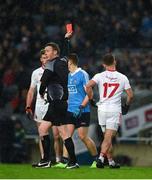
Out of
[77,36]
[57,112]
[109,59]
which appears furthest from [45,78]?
[77,36]

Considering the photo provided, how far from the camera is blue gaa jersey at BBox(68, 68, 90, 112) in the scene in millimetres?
15336

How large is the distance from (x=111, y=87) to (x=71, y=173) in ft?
6.27

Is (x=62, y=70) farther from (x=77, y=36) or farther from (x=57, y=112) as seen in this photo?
(x=77, y=36)

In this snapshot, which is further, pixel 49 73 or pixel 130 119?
pixel 130 119

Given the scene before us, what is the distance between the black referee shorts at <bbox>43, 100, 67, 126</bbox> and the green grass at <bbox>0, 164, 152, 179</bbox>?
78 cm

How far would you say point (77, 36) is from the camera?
2534cm

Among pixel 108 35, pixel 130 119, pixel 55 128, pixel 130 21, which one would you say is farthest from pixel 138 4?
pixel 55 128

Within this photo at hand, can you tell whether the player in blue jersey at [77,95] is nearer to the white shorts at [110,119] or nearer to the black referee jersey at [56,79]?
the white shorts at [110,119]

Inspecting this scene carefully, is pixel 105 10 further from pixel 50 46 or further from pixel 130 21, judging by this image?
pixel 50 46

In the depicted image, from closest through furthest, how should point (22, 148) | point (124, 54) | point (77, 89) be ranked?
point (77, 89)
point (22, 148)
point (124, 54)

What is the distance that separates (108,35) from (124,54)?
1.51 meters

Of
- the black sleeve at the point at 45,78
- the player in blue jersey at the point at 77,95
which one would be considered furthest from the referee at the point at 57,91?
the player in blue jersey at the point at 77,95

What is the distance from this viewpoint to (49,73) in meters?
14.0

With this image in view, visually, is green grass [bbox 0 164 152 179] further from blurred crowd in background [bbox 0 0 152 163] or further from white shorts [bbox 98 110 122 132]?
blurred crowd in background [bbox 0 0 152 163]
